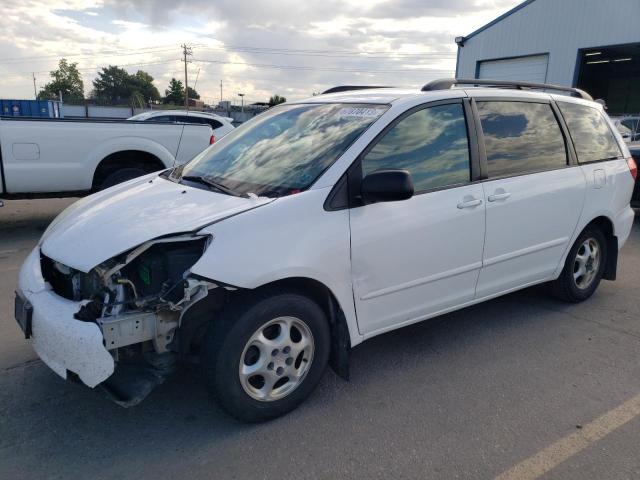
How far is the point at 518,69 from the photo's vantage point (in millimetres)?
21328

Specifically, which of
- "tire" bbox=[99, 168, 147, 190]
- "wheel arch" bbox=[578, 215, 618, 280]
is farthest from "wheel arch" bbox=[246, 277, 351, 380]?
"tire" bbox=[99, 168, 147, 190]

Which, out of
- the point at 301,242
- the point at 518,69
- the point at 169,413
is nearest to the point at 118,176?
the point at 169,413

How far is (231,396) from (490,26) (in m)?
22.6

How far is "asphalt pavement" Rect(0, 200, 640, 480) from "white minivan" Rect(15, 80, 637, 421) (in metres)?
0.30

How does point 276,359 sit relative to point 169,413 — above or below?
above

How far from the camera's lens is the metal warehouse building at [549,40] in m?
17.8

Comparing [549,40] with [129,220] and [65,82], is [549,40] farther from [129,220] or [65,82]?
[65,82]

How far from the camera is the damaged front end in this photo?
2.54 meters

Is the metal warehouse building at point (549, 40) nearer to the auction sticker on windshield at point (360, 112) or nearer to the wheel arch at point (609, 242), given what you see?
the wheel arch at point (609, 242)

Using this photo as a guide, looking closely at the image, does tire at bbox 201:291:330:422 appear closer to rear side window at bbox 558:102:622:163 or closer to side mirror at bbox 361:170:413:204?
side mirror at bbox 361:170:413:204

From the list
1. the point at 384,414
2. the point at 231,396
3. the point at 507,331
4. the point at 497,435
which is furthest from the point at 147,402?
the point at 507,331

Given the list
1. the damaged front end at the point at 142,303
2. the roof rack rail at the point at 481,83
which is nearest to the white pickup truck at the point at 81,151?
the damaged front end at the point at 142,303

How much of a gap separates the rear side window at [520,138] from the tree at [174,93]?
317 feet

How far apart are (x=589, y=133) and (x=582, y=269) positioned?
46.6 inches
